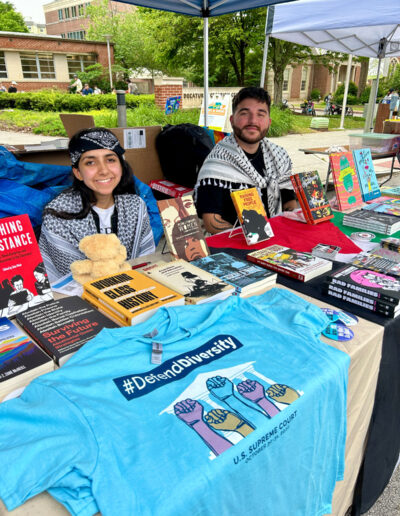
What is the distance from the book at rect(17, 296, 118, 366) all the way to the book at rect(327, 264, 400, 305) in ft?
3.01

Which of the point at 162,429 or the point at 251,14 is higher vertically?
the point at 251,14

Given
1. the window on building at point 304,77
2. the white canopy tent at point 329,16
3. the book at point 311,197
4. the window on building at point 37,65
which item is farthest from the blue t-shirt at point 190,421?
the window on building at point 304,77

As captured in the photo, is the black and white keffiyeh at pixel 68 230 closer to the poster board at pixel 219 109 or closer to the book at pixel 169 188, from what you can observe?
the book at pixel 169 188

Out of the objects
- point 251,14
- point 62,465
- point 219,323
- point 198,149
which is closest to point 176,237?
point 219,323

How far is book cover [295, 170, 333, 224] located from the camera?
7.55ft

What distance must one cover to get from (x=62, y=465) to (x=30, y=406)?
0.18 meters

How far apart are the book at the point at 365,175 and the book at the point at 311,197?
1.94 feet

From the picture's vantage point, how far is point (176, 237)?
170 centimetres

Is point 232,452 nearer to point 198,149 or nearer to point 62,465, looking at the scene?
point 62,465

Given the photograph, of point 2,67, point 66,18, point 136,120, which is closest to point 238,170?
point 136,120

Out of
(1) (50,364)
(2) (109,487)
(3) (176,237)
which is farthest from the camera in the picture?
(3) (176,237)

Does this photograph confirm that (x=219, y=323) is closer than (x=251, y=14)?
Yes

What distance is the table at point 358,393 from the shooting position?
1218 mm

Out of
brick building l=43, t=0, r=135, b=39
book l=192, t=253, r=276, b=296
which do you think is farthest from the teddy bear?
brick building l=43, t=0, r=135, b=39
